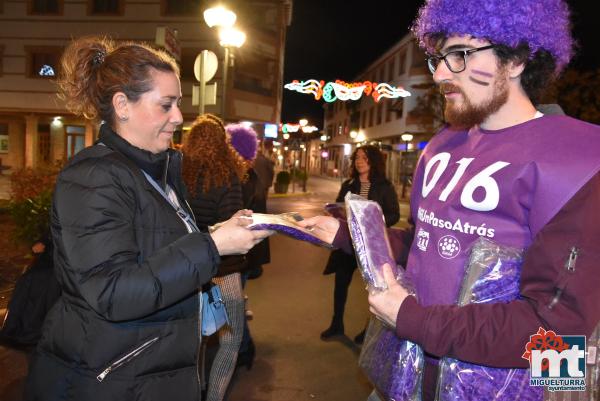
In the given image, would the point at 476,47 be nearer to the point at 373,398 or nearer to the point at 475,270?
the point at 475,270

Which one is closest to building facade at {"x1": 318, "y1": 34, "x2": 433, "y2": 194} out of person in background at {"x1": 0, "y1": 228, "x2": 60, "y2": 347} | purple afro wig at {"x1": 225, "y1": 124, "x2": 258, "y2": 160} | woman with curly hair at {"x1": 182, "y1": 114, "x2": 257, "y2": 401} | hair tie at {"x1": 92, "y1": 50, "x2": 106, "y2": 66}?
purple afro wig at {"x1": 225, "y1": 124, "x2": 258, "y2": 160}

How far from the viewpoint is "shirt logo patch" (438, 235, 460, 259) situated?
1.54m

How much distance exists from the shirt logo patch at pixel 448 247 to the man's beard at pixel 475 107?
438 millimetres

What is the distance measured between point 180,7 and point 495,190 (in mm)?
22731

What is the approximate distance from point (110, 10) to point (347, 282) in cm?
2153

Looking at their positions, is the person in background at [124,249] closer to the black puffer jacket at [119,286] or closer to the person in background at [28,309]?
the black puffer jacket at [119,286]

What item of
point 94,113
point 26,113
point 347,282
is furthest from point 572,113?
point 26,113

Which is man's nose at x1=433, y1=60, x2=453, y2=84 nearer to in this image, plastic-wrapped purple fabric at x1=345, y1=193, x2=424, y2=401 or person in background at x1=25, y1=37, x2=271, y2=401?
plastic-wrapped purple fabric at x1=345, y1=193, x2=424, y2=401

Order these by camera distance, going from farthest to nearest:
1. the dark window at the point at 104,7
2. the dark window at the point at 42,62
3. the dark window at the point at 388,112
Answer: the dark window at the point at 388,112 < the dark window at the point at 42,62 < the dark window at the point at 104,7

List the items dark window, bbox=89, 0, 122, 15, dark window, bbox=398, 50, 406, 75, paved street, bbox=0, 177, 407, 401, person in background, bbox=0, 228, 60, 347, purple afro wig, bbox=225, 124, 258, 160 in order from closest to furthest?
person in background, bbox=0, 228, 60, 347 → paved street, bbox=0, 177, 407, 401 → purple afro wig, bbox=225, 124, 258, 160 → dark window, bbox=89, 0, 122, 15 → dark window, bbox=398, 50, 406, 75

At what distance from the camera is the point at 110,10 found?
2128 centimetres

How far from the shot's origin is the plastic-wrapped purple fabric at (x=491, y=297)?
1380mm

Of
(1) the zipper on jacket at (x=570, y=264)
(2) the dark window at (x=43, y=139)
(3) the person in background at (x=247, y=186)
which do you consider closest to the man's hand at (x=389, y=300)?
(1) the zipper on jacket at (x=570, y=264)

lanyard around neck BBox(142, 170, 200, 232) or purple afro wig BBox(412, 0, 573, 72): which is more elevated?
purple afro wig BBox(412, 0, 573, 72)
